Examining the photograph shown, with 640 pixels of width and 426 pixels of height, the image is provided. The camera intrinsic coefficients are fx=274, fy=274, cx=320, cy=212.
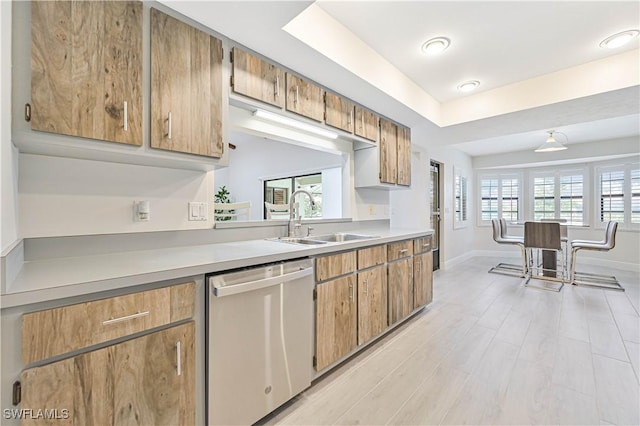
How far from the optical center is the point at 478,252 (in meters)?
7.08

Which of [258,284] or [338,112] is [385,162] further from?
[258,284]

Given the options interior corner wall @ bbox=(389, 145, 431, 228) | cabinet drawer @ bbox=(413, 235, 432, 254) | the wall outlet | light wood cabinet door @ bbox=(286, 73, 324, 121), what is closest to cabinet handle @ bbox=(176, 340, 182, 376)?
the wall outlet

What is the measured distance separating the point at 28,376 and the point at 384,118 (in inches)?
127

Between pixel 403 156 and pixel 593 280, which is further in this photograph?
pixel 593 280

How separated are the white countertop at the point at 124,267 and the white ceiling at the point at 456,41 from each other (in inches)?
52.2

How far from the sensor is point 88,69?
1.18m

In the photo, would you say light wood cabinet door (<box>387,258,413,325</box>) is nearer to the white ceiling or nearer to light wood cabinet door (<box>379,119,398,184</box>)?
light wood cabinet door (<box>379,119,398,184</box>)

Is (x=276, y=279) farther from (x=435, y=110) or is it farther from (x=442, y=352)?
(x=435, y=110)

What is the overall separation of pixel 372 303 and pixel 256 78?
6.34 ft

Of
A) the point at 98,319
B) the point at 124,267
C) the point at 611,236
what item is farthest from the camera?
the point at 611,236

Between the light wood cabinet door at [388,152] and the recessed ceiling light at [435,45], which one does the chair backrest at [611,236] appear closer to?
the light wood cabinet door at [388,152]

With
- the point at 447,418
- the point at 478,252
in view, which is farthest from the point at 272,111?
the point at 478,252

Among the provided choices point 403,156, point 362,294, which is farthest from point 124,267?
point 403,156

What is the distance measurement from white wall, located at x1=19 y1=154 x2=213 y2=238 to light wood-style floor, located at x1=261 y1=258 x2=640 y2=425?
53.4 inches
